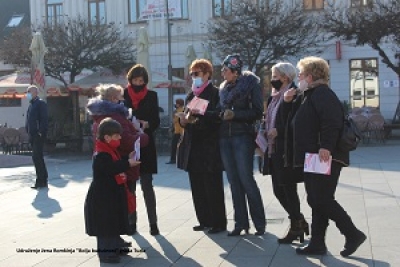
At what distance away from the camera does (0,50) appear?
2614 cm

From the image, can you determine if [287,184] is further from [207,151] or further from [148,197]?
[148,197]

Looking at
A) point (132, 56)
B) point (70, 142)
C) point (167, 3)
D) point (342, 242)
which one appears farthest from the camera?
point (167, 3)

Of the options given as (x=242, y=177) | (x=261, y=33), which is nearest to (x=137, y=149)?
(x=242, y=177)

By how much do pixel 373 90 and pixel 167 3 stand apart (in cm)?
1064

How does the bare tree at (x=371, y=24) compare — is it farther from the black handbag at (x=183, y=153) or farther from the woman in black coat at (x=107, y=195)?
the woman in black coat at (x=107, y=195)

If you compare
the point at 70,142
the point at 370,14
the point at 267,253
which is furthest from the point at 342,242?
the point at 370,14

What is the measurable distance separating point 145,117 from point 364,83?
25516mm

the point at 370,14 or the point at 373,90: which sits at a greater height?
the point at 370,14

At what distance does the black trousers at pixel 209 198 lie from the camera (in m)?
6.99

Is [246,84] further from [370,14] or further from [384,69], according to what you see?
[384,69]

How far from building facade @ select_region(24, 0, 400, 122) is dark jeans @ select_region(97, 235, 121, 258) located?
70.7 feet

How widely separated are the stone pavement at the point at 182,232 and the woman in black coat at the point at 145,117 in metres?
0.36

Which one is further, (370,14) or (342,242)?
(370,14)

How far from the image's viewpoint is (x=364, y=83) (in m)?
31.0
